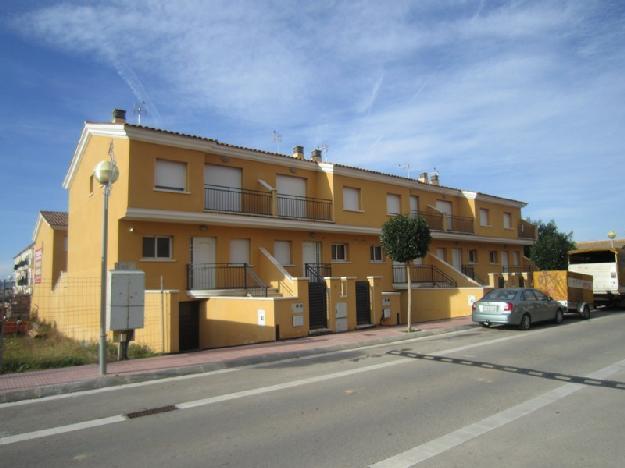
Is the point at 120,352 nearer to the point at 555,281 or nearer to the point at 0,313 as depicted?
the point at 0,313

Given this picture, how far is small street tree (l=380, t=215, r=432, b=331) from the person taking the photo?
16.5 meters

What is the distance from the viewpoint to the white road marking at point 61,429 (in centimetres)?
576

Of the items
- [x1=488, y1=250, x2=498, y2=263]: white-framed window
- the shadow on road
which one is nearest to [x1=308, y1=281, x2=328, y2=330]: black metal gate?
the shadow on road

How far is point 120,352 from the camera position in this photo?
11297 millimetres

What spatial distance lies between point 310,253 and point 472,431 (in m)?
17.0

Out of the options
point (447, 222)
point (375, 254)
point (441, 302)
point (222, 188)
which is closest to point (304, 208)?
point (222, 188)

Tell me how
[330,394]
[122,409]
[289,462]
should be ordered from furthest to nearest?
[330,394] → [122,409] → [289,462]

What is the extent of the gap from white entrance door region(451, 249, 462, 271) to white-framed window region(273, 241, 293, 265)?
13.3m

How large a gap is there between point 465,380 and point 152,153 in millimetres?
13395

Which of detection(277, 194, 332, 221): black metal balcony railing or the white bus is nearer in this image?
detection(277, 194, 332, 221): black metal balcony railing

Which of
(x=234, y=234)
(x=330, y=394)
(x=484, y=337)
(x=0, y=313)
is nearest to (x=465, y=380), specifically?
(x=330, y=394)

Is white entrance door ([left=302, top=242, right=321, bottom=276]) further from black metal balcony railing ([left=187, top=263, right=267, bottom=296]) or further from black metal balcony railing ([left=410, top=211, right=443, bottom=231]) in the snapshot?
black metal balcony railing ([left=410, top=211, right=443, bottom=231])

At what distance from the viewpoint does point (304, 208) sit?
2272cm

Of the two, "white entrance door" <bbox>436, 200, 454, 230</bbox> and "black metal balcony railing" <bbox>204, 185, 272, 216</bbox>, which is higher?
"white entrance door" <bbox>436, 200, 454, 230</bbox>
